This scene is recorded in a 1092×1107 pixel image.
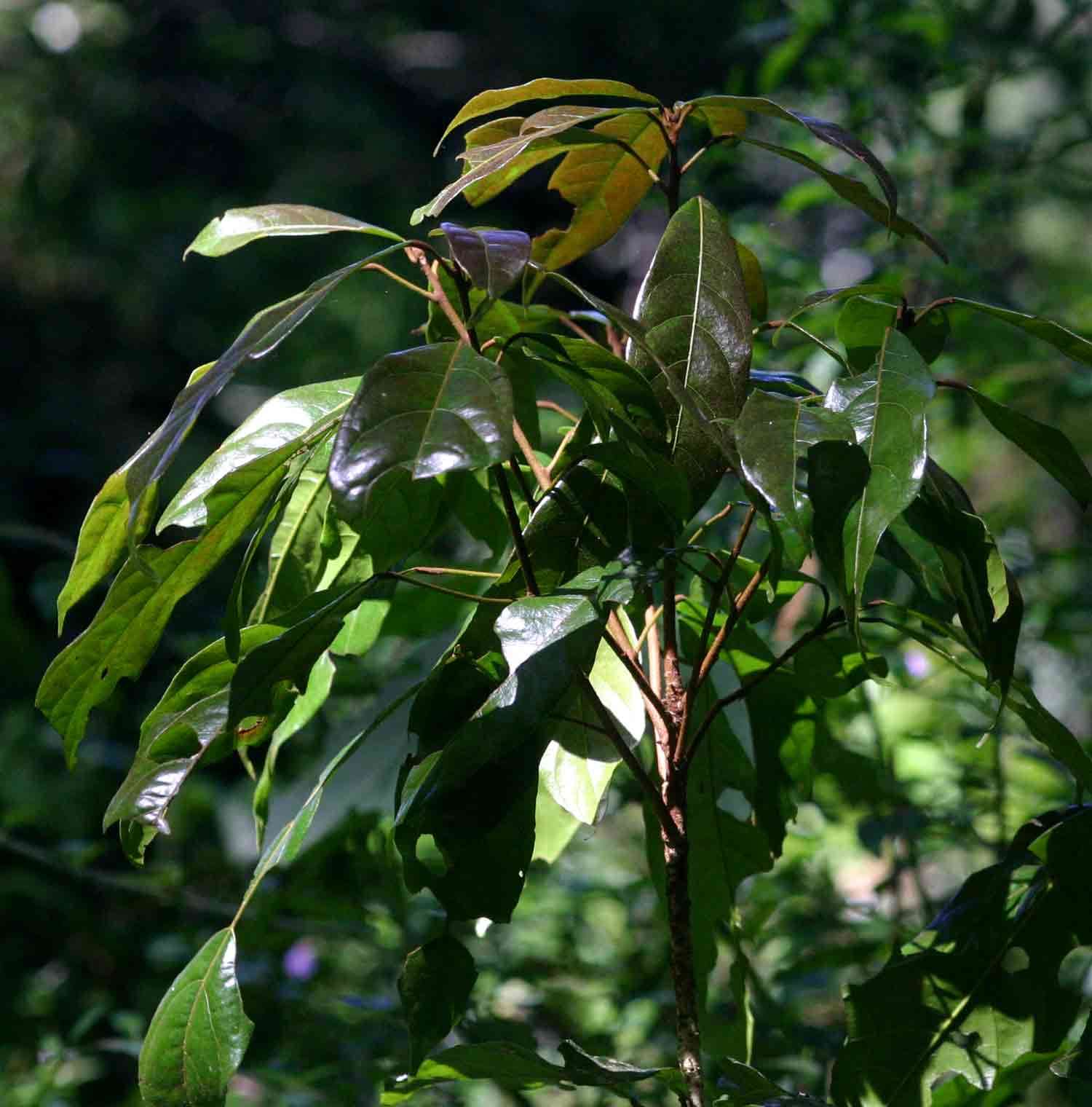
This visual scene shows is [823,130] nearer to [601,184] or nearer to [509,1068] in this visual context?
[601,184]

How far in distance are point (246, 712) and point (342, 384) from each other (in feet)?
0.58

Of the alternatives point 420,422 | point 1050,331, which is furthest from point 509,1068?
point 1050,331

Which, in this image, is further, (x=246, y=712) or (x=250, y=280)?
(x=250, y=280)

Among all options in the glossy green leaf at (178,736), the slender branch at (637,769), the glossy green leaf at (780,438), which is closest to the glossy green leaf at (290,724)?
the glossy green leaf at (178,736)

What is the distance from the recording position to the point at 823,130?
1.83 ft

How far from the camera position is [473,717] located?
0.46 meters

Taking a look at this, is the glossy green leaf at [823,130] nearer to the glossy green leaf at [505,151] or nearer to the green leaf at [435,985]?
the glossy green leaf at [505,151]

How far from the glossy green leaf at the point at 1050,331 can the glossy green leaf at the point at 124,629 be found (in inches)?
12.1

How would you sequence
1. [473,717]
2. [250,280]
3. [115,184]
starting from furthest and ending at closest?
[115,184] < [250,280] < [473,717]

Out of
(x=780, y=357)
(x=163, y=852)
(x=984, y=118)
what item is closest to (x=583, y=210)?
(x=780, y=357)

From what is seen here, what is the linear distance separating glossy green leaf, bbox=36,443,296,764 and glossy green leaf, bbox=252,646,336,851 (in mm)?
92

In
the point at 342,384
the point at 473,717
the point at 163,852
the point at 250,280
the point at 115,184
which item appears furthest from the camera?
the point at 115,184

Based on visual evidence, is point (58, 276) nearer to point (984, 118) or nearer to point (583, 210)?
point (984, 118)

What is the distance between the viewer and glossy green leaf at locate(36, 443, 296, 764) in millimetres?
564
